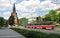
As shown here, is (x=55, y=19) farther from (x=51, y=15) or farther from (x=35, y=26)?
(x=35, y=26)

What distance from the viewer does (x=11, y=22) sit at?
162 m

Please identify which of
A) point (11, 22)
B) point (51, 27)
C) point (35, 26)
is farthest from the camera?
point (11, 22)

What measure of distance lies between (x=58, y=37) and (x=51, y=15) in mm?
98959

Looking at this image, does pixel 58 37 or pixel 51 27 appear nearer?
pixel 58 37

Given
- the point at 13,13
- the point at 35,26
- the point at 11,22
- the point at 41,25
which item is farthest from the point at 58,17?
the point at 13,13

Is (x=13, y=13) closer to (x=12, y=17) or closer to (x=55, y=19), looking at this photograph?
(x=12, y=17)

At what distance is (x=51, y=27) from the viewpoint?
61.0 metres

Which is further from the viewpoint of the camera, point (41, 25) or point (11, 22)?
point (11, 22)

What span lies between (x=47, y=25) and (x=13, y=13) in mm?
121182

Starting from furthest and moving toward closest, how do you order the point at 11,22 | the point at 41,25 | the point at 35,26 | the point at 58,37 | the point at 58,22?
the point at 11,22, the point at 58,22, the point at 35,26, the point at 41,25, the point at 58,37

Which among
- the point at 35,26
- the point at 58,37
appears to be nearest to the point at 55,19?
the point at 35,26

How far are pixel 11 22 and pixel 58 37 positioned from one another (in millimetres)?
148704

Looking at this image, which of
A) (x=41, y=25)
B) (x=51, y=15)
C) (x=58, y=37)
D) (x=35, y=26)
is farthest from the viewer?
(x=51, y=15)

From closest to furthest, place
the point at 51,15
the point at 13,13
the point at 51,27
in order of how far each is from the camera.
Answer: the point at 51,27 → the point at 51,15 → the point at 13,13
